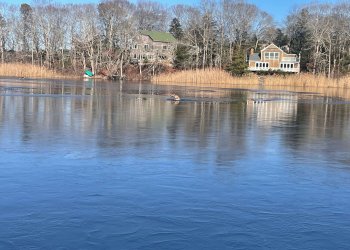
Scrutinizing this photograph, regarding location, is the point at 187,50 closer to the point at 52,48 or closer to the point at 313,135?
the point at 52,48

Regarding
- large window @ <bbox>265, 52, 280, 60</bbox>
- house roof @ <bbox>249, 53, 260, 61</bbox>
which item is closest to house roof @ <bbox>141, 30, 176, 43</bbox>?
house roof @ <bbox>249, 53, 260, 61</bbox>

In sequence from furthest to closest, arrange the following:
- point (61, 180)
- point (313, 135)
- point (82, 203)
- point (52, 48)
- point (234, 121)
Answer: point (52, 48) < point (234, 121) < point (313, 135) < point (61, 180) < point (82, 203)

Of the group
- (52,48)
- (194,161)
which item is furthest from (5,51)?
(194,161)

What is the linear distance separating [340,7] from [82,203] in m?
80.9

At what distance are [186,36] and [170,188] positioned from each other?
7466 cm

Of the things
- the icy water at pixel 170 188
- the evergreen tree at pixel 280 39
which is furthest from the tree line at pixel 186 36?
the icy water at pixel 170 188

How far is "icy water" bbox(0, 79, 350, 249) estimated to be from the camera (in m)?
5.09

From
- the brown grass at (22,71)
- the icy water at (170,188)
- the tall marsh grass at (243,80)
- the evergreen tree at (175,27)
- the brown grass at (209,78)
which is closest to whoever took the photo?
the icy water at (170,188)

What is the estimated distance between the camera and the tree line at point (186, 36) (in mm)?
74438

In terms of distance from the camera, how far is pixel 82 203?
6.12m

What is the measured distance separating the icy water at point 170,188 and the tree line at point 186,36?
56.9 metres

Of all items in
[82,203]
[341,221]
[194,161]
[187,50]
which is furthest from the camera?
[187,50]

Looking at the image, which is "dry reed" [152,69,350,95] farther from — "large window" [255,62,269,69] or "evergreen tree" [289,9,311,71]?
"evergreen tree" [289,9,311,71]

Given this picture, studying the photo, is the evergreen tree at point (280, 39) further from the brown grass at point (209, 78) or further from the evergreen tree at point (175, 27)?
the brown grass at point (209, 78)
